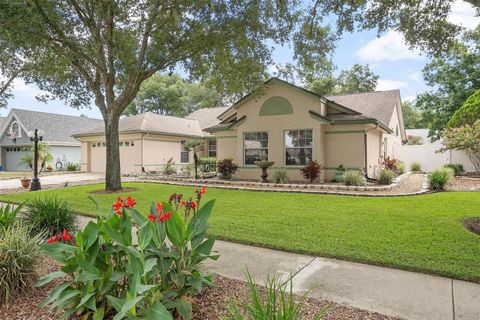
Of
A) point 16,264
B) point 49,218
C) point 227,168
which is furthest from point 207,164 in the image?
point 16,264

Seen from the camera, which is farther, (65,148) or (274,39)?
(65,148)

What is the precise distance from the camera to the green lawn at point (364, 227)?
437 cm

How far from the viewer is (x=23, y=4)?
29.0 feet

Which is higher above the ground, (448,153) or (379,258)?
(448,153)

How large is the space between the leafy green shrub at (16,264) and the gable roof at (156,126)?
57.4 ft

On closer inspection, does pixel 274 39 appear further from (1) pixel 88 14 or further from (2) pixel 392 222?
(2) pixel 392 222

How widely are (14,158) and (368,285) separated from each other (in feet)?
117

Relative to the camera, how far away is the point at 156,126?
22062 mm

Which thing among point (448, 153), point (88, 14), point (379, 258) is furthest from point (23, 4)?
point (448, 153)

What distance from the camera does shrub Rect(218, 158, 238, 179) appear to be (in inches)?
613

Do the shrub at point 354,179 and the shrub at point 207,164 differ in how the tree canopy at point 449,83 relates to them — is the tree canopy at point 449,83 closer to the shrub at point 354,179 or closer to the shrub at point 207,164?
the shrub at point 354,179

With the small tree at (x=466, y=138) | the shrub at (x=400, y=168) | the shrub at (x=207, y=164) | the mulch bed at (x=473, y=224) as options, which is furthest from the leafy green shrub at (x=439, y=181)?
the shrub at (x=207, y=164)

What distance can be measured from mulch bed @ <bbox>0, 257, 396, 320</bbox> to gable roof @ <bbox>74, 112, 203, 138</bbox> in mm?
18024

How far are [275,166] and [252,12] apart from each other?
721 centimetres
